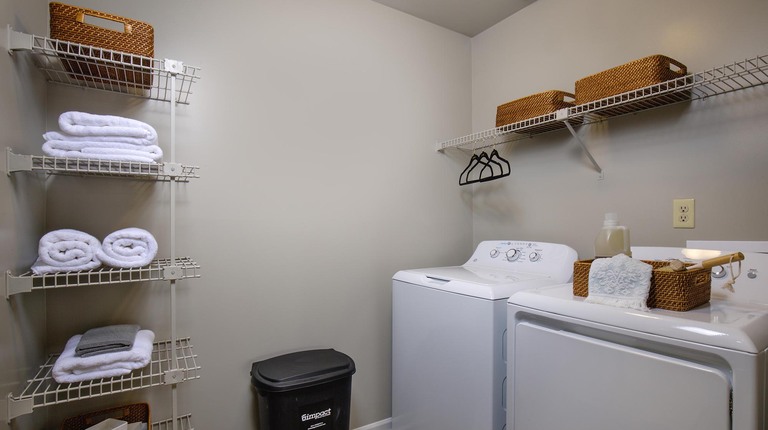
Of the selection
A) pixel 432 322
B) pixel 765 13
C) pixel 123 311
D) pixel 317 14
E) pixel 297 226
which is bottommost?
pixel 432 322

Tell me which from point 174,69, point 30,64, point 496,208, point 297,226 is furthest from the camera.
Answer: point 496,208

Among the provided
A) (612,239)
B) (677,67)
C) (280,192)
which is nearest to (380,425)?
(280,192)

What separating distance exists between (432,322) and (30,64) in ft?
5.84

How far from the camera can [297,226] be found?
75.8 inches

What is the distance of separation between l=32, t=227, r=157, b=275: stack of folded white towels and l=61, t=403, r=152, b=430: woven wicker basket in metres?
0.60

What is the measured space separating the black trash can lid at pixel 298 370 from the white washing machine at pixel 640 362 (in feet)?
2.39

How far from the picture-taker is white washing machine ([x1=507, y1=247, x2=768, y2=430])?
33.2 inches

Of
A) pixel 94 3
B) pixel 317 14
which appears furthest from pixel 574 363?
pixel 94 3

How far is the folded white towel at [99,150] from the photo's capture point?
1225 millimetres

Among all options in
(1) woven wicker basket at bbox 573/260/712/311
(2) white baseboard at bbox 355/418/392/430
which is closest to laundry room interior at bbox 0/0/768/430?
(2) white baseboard at bbox 355/418/392/430

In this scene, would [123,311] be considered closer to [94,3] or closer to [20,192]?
[20,192]

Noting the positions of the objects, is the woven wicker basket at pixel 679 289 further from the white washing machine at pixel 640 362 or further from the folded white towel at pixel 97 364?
the folded white towel at pixel 97 364

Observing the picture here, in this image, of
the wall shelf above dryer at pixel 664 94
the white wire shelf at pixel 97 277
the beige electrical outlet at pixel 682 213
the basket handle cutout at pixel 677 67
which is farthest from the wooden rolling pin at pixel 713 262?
the white wire shelf at pixel 97 277

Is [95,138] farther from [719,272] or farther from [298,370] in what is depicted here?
[719,272]
